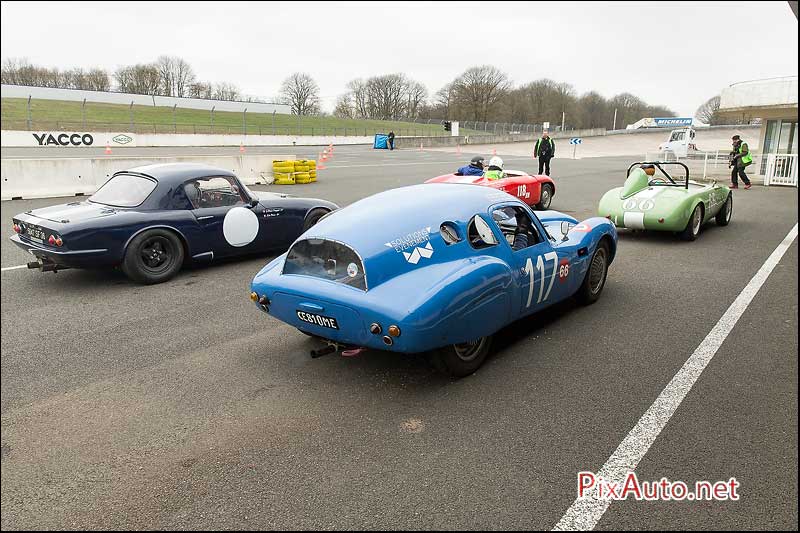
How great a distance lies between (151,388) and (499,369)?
2435mm

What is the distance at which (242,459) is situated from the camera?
2.98m

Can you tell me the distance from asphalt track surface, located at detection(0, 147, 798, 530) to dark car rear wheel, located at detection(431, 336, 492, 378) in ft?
0.37

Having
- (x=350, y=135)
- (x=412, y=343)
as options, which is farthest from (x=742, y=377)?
(x=350, y=135)

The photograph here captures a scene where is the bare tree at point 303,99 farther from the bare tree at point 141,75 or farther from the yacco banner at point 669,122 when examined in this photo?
the bare tree at point 141,75

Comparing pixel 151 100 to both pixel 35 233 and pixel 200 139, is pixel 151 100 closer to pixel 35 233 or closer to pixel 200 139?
pixel 35 233

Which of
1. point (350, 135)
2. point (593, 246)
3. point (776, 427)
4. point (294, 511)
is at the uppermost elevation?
point (350, 135)

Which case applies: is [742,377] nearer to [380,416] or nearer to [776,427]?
[776,427]

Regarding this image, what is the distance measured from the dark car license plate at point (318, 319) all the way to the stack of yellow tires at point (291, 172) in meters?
14.4

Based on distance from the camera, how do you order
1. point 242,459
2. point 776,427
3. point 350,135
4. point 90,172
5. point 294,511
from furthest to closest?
point 350,135
point 90,172
point 776,427
point 242,459
point 294,511

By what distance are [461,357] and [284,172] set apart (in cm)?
1482

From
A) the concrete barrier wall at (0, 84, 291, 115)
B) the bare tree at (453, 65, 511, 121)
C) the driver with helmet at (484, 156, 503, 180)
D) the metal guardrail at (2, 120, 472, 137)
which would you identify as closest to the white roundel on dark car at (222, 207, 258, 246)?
the concrete barrier wall at (0, 84, 291, 115)

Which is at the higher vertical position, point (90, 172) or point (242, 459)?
point (90, 172)

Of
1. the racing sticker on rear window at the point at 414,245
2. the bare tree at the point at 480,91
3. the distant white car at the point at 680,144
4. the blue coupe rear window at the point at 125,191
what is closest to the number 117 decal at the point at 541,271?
the racing sticker on rear window at the point at 414,245

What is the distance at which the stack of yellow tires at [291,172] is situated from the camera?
1764 cm
